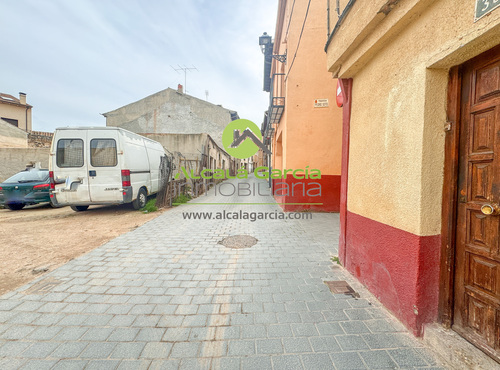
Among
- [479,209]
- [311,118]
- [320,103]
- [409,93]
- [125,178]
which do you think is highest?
[320,103]

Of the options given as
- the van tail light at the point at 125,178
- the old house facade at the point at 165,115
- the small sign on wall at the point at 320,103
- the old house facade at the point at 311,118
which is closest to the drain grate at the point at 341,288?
the old house facade at the point at 311,118

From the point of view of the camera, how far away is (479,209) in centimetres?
155

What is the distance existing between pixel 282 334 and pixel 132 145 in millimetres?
7040

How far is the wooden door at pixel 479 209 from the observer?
4.82ft

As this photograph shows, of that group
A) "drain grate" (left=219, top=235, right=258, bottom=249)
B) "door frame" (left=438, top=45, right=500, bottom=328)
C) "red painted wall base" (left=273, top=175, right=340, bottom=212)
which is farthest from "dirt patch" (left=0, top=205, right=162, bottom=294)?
"door frame" (left=438, top=45, right=500, bottom=328)

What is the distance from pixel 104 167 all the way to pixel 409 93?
7223mm

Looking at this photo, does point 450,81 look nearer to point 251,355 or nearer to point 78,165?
point 251,355

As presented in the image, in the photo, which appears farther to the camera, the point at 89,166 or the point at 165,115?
the point at 165,115

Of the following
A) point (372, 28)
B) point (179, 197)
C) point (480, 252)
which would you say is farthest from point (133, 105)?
point (480, 252)

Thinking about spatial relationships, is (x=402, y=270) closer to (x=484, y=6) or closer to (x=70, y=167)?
(x=484, y=6)

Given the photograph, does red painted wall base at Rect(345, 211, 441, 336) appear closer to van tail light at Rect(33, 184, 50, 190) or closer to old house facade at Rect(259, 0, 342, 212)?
old house facade at Rect(259, 0, 342, 212)

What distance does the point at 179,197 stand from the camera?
908 cm

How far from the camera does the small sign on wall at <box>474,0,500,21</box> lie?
1270 mm

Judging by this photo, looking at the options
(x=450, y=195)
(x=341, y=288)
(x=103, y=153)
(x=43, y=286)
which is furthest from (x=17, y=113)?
(x=450, y=195)
